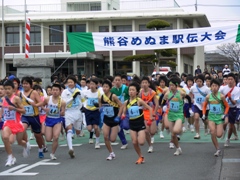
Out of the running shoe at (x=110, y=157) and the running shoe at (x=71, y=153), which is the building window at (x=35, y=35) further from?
the running shoe at (x=110, y=157)

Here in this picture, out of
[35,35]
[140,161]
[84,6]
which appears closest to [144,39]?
[140,161]

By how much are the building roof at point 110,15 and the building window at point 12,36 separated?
1219mm

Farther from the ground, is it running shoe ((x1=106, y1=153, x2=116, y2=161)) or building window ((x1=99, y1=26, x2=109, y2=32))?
building window ((x1=99, y1=26, x2=109, y2=32))

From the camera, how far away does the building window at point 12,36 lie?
4328 cm

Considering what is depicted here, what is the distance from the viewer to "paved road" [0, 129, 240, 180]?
27.9 feet

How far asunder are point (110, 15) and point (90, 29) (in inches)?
96.0

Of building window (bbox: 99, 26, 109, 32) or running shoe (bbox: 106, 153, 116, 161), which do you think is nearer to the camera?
running shoe (bbox: 106, 153, 116, 161)

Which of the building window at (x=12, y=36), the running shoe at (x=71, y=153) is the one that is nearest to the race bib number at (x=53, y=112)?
the running shoe at (x=71, y=153)

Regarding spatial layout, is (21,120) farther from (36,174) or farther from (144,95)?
(144,95)

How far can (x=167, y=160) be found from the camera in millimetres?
10164

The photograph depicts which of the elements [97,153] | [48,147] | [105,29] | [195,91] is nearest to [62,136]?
[48,147]

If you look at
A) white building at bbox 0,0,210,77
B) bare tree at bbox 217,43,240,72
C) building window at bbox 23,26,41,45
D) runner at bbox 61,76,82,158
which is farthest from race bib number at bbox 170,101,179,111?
bare tree at bbox 217,43,240,72

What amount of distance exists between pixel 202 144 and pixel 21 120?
4910mm

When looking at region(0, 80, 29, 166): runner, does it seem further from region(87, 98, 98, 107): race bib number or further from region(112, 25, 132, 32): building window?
region(112, 25, 132, 32): building window
